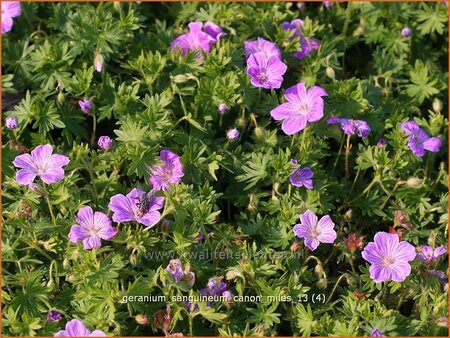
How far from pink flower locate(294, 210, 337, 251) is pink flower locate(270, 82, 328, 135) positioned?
1.35 ft

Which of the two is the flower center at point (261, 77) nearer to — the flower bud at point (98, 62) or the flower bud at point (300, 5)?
the flower bud at point (98, 62)

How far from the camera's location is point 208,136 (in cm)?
349

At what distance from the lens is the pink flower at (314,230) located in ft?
10.0

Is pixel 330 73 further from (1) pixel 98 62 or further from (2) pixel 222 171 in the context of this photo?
(1) pixel 98 62

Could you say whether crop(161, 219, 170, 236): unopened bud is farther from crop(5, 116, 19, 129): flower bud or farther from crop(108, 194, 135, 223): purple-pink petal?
crop(5, 116, 19, 129): flower bud

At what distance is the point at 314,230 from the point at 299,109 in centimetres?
58

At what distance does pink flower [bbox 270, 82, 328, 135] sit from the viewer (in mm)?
3297

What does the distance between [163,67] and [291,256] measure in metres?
1.10

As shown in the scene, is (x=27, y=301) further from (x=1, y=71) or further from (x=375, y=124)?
(x=375, y=124)

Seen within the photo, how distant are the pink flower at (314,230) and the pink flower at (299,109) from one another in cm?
41

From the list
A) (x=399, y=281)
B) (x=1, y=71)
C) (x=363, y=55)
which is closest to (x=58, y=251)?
(x=1, y=71)

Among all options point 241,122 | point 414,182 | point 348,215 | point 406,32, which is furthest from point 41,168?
point 406,32

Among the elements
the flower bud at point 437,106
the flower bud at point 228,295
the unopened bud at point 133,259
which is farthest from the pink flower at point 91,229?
the flower bud at point 437,106

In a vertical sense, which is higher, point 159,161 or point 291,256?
point 159,161
